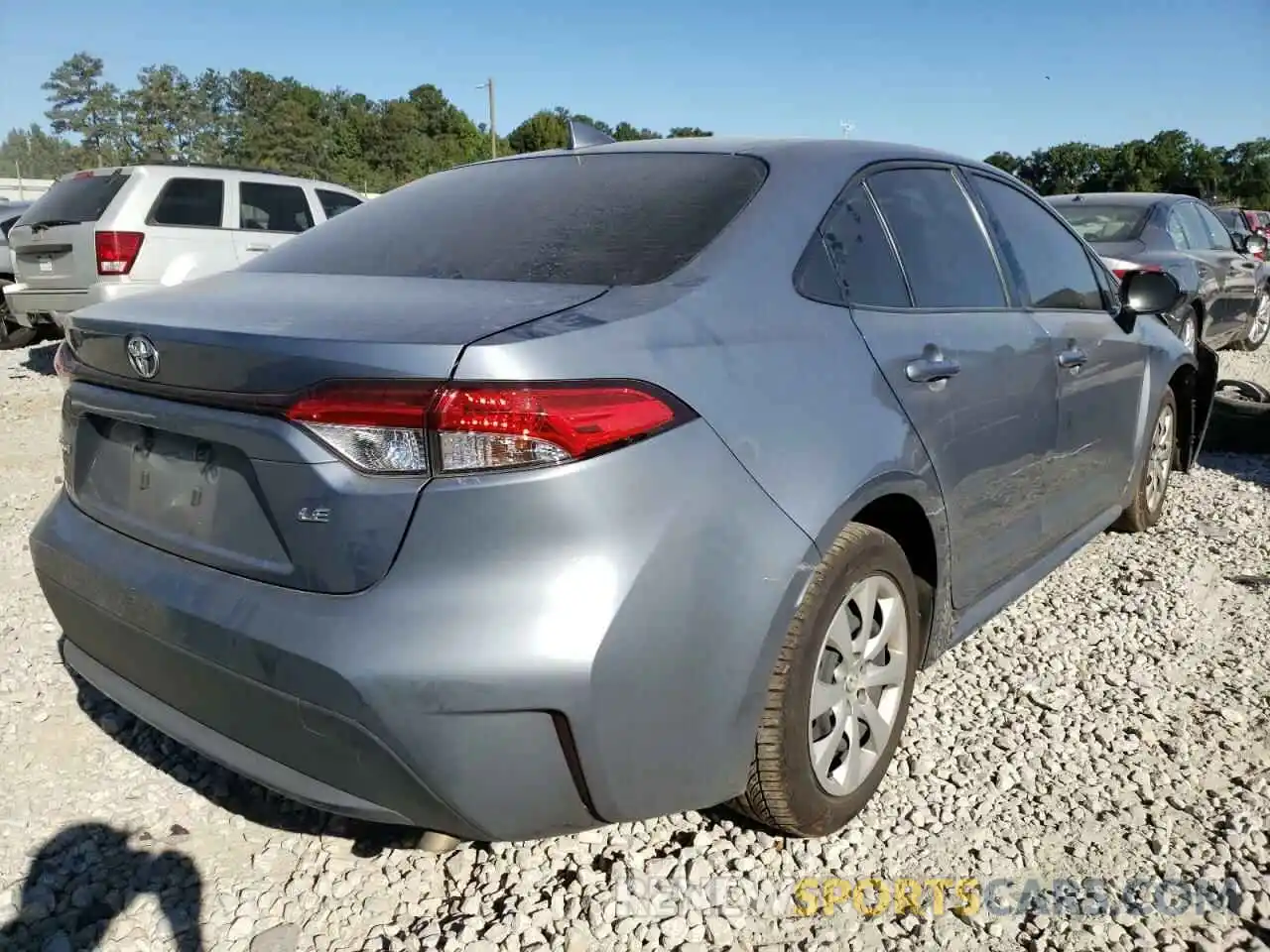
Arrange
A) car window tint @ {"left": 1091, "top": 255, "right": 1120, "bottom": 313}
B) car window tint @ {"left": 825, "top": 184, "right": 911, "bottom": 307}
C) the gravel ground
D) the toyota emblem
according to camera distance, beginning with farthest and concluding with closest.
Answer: car window tint @ {"left": 1091, "top": 255, "right": 1120, "bottom": 313}
car window tint @ {"left": 825, "top": 184, "right": 911, "bottom": 307}
the gravel ground
the toyota emblem

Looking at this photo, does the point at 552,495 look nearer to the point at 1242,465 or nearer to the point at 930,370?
the point at 930,370

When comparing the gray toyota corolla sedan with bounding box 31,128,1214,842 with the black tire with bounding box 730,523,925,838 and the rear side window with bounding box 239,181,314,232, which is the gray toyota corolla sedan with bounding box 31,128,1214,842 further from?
the rear side window with bounding box 239,181,314,232

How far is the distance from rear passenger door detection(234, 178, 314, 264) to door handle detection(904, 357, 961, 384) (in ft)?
23.7

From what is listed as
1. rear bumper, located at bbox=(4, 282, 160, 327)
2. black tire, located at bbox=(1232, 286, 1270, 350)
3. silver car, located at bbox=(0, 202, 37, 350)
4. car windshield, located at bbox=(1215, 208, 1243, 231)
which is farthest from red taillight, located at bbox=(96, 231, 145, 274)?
car windshield, located at bbox=(1215, 208, 1243, 231)

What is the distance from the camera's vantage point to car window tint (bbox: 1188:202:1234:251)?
9062mm

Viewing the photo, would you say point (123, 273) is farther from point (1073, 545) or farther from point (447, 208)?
point (1073, 545)

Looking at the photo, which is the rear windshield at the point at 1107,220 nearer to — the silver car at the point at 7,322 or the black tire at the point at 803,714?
the black tire at the point at 803,714

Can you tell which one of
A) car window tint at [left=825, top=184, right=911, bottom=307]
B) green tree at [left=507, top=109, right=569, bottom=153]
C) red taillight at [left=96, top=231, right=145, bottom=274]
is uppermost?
green tree at [left=507, top=109, right=569, bottom=153]

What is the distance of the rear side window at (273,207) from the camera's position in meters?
8.62

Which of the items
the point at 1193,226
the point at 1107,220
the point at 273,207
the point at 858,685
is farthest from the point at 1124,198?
the point at 858,685

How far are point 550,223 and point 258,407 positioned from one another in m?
0.90

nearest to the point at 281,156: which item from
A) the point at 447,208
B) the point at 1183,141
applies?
the point at 1183,141

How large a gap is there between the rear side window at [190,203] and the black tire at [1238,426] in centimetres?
764

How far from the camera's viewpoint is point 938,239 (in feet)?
9.20
